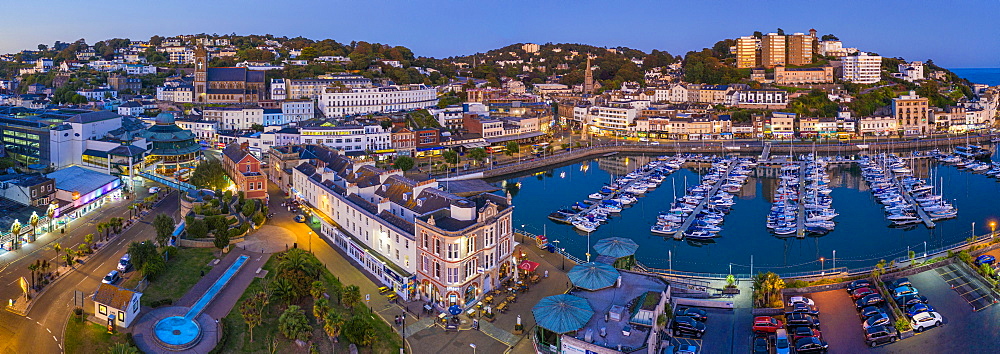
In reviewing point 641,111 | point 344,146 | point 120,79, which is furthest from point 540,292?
point 120,79

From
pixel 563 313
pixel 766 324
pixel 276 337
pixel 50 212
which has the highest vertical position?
pixel 50 212

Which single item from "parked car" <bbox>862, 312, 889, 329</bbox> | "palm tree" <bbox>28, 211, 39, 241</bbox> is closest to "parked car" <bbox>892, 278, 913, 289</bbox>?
"parked car" <bbox>862, 312, 889, 329</bbox>

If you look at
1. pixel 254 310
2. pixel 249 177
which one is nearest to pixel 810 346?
pixel 254 310

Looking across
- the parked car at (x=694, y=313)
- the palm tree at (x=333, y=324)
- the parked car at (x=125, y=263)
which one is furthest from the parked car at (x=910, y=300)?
the parked car at (x=125, y=263)

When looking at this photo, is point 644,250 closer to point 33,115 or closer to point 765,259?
point 765,259

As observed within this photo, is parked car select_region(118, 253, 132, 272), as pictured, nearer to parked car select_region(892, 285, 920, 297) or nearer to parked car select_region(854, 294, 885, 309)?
parked car select_region(854, 294, 885, 309)

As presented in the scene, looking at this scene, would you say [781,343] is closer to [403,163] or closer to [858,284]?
[858,284]
